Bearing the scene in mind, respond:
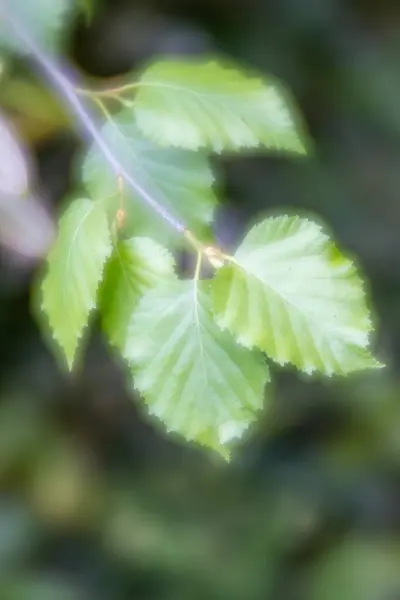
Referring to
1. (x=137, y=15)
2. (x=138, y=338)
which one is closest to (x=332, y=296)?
(x=138, y=338)

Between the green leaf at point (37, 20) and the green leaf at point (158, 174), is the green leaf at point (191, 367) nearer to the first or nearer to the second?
the green leaf at point (158, 174)

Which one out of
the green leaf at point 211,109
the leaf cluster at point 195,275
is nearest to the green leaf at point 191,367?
the leaf cluster at point 195,275

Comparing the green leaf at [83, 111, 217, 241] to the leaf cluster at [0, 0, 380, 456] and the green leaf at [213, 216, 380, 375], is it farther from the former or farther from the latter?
the green leaf at [213, 216, 380, 375]

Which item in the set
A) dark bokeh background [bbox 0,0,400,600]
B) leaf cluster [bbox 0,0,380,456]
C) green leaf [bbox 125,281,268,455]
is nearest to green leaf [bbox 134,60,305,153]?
leaf cluster [bbox 0,0,380,456]

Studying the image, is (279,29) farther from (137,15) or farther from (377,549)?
(377,549)

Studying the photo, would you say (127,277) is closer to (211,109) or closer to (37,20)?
(211,109)
